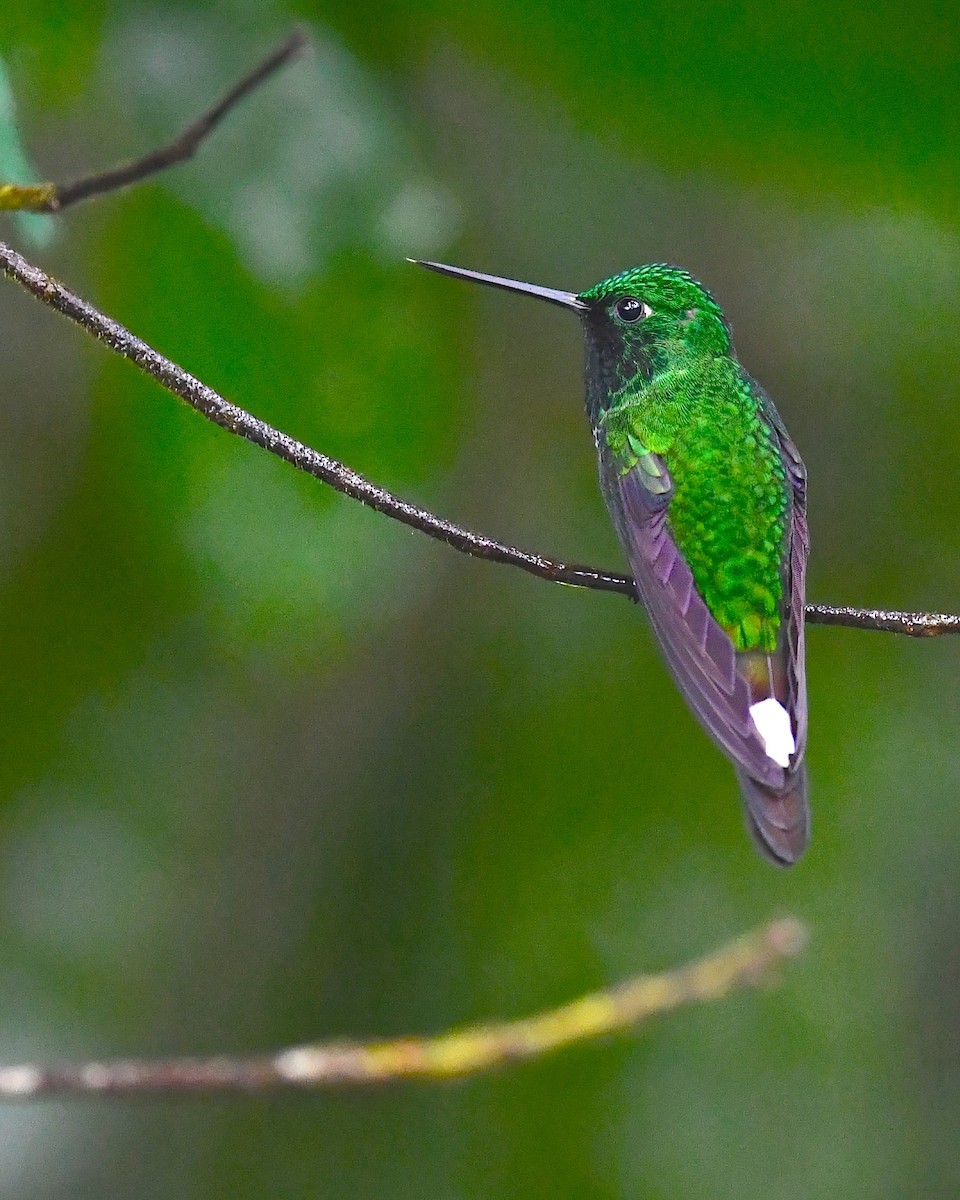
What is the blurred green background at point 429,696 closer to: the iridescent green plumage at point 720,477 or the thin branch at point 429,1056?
the iridescent green plumage at point 720,477

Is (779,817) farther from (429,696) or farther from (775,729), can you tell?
(429,696)

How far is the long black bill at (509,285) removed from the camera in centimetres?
103

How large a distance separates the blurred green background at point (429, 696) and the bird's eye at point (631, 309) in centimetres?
34

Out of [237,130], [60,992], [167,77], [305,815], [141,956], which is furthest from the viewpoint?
[305,815]

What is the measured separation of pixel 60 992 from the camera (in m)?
2.27

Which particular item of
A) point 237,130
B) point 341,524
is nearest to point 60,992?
point 341,524

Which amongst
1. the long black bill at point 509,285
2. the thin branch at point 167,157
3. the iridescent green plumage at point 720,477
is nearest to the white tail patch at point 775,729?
the iridescent green plumage at point 720,477

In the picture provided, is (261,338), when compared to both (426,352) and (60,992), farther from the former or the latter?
(60,992)

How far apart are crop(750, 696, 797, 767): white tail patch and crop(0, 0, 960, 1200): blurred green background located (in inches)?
30.4

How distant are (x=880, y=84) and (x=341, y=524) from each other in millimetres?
902

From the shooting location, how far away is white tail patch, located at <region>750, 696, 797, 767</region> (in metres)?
0.92

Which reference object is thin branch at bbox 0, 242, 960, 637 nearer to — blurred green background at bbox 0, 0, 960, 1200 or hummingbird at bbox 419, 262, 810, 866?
hummingbird at bbox 419, 262, 810, 866

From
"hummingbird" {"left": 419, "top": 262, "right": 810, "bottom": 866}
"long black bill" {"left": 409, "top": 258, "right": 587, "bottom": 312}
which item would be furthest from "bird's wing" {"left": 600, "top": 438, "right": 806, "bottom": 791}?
"long black bill" {"left": 409, "top": 258, "right": 587, "bottom": 312}

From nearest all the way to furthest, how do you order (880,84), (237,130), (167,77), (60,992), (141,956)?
(880,84) < (167,77) < (237,130) < (60,992) < (141,956)
